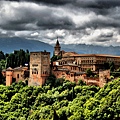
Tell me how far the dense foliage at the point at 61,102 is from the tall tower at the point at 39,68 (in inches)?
43.3

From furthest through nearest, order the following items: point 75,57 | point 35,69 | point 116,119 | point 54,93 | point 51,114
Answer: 1. point 75,57
2. point 35,69
3. point 54,93
4. point 51,114
5. point 116,119

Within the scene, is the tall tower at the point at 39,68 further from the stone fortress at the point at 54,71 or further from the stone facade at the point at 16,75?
the stone facade at the point at 16,75

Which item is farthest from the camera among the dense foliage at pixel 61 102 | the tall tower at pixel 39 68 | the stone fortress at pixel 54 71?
the tall tower at pixel 39 68

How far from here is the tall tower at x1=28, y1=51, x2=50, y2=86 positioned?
49753mm

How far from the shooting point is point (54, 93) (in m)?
45.9

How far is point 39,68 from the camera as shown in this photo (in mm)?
49969

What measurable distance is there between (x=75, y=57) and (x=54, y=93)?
51.5 feet

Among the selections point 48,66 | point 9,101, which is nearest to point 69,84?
point 48,66

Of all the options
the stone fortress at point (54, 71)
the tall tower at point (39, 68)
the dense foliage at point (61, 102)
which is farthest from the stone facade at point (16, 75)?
the tall tower at point (39, 68)

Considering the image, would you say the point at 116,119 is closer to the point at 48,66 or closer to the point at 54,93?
the point at 54,93

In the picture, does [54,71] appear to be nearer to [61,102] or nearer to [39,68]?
[39,68]

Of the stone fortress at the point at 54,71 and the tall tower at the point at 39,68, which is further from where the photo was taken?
the tall tower at the point at 39,68

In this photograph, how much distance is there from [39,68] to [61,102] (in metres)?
8.63

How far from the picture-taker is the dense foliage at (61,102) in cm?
3725
